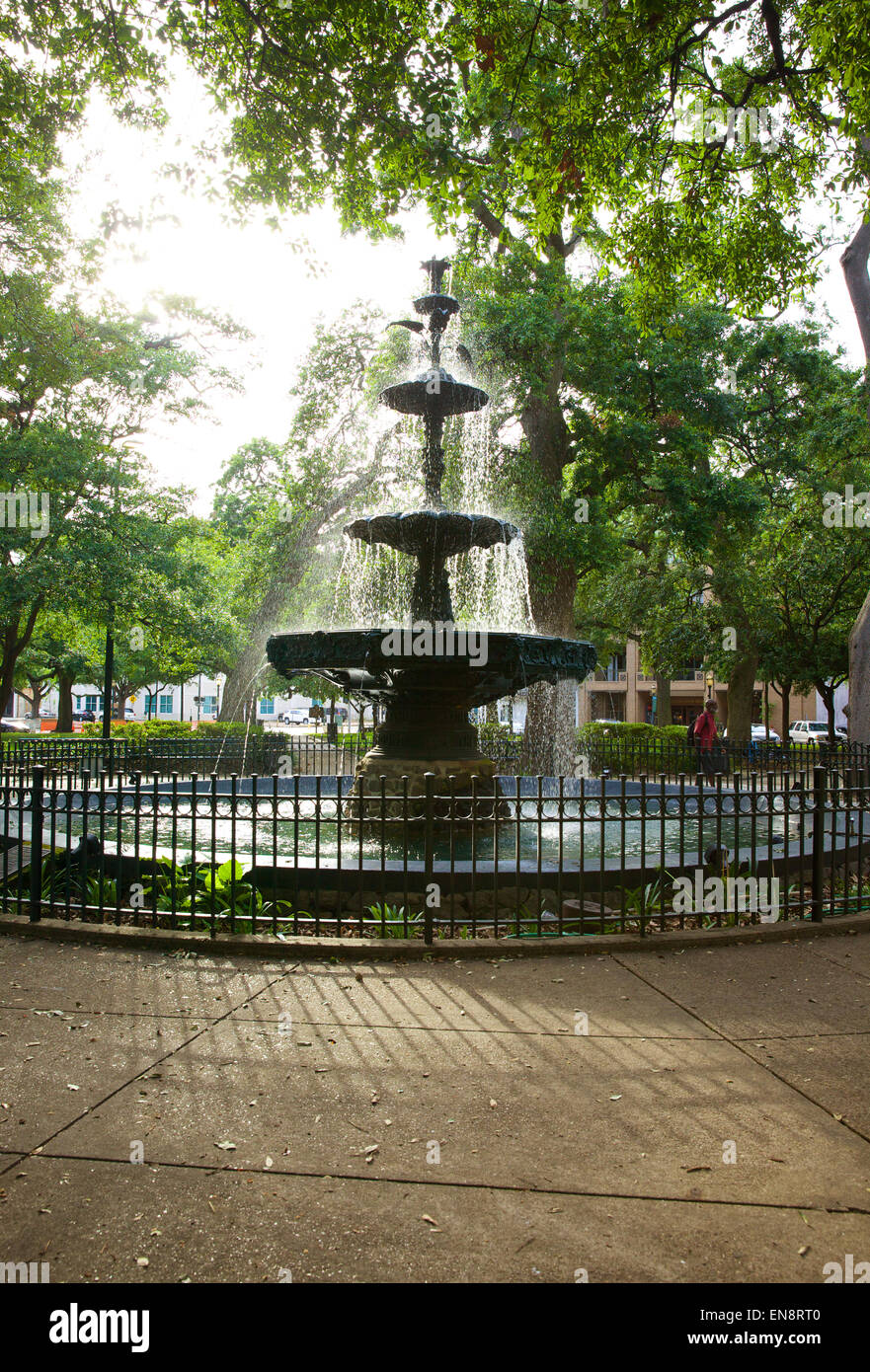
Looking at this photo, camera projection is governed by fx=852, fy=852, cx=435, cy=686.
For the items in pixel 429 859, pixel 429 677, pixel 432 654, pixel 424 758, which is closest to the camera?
pixel 429 859

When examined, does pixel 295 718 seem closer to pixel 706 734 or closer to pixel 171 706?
pixel 171 706

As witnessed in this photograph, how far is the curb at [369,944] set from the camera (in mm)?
5824

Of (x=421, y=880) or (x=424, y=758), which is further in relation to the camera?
(x=424, y=758)

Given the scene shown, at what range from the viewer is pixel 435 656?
27.5ft

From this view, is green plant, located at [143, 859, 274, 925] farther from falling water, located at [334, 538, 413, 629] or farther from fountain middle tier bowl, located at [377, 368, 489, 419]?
falling water, located at [334, 538, 413, 629]

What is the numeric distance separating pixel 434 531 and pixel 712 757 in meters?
9.08

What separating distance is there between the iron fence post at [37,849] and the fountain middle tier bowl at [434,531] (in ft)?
14.0

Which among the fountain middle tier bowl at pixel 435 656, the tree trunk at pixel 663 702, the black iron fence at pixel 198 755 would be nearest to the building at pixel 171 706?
the tree trunk at pixel 663 702

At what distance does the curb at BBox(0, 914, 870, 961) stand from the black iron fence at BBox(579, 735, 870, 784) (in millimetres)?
7611

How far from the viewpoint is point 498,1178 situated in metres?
3.02

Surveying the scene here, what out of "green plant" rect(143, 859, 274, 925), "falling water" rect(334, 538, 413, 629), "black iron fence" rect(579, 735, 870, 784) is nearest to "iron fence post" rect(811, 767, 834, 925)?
"green plant" rect(143, 859, 274, 925)

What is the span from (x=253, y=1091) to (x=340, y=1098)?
1.26ft

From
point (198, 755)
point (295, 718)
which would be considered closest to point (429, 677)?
point (198, 755)

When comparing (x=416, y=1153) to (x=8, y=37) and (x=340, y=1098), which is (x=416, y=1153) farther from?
(x=8, y=37)
